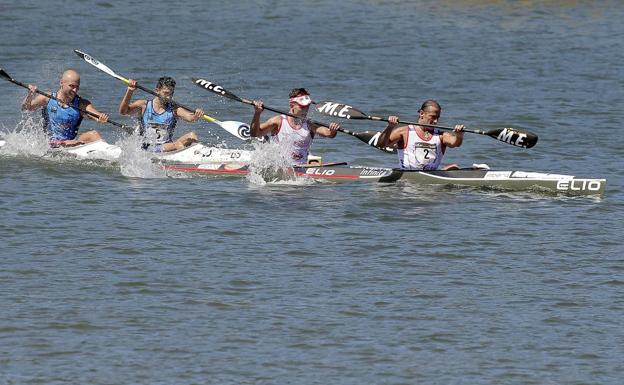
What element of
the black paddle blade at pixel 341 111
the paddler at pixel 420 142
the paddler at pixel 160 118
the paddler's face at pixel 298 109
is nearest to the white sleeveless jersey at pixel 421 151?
the paddler at pixel 420 142

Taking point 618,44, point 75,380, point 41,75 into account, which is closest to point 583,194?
point 75,380

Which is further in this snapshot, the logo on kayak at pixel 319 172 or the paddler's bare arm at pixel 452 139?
the logo on kayak at pixel 319 172

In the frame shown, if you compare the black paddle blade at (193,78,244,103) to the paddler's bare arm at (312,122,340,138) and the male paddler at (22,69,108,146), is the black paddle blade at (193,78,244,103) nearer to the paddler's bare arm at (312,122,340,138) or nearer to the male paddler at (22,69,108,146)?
the paddler's bare arm at (312,122,340,138)

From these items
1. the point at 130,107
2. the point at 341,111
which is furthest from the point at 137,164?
the point at 341,111

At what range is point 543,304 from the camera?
15.0 m

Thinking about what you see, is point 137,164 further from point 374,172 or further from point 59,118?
point 374,172

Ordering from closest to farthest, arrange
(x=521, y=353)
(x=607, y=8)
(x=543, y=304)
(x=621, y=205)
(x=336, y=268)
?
(x=521, y=353)
(x=543, y=304)
(x=336, y=268)
(x=621, y=205)
(x=607, y=8)

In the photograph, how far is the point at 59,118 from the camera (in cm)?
2358

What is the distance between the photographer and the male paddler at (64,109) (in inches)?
922

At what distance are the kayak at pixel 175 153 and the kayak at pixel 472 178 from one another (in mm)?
617

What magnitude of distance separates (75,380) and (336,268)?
4.66 metres

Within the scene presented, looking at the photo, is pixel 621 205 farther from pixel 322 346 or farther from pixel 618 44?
pixel 618 44

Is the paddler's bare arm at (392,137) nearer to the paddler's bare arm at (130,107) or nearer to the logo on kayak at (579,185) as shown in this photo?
the logo on kayak at (579,185)

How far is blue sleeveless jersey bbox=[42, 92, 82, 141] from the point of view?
23.5m
